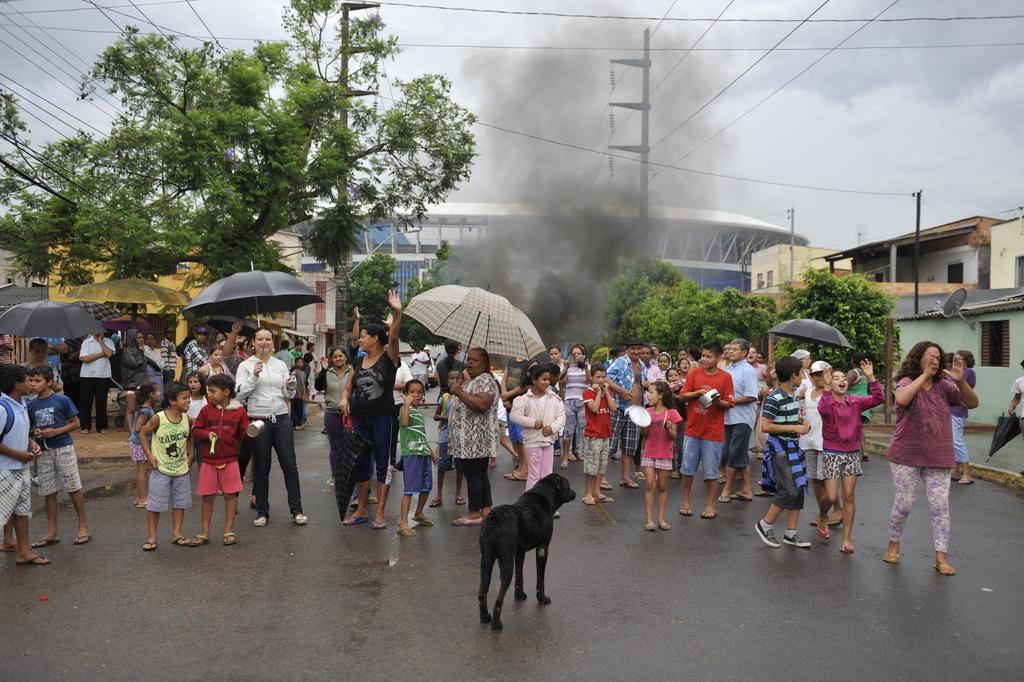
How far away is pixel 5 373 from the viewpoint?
207 inches

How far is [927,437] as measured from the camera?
18.0 feet

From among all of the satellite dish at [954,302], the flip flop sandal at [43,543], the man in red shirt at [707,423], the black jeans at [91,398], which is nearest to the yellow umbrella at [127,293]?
the black jeans at [91,398]

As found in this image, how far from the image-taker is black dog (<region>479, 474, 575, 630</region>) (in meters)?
4.38

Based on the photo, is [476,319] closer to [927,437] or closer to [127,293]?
[927,437]

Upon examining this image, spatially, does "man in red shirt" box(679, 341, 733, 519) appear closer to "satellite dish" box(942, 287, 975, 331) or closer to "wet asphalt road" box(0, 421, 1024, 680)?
"wet asphalt road" box(0, 421, 1024, 680)

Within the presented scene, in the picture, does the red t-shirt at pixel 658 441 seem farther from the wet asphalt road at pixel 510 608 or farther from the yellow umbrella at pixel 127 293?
the yellow umbrella at pixel 127 293

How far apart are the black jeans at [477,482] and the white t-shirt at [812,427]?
100 inches

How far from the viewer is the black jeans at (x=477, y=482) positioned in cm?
663

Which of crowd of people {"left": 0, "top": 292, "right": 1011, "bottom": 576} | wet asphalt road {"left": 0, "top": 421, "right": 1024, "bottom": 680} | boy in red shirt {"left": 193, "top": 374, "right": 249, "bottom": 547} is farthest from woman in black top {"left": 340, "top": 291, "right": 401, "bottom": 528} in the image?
boy in red shirt {"left": 193, "top": 374, "right": 249, "bottom": 547}

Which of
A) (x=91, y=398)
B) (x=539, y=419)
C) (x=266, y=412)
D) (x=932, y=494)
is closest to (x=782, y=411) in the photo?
(x=932, y=494)

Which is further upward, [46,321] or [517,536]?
[46,321]

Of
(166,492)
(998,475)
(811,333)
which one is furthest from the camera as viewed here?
(811,333)

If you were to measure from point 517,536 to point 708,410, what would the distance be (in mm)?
3233

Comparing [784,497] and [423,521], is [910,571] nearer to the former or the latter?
[784,497]
